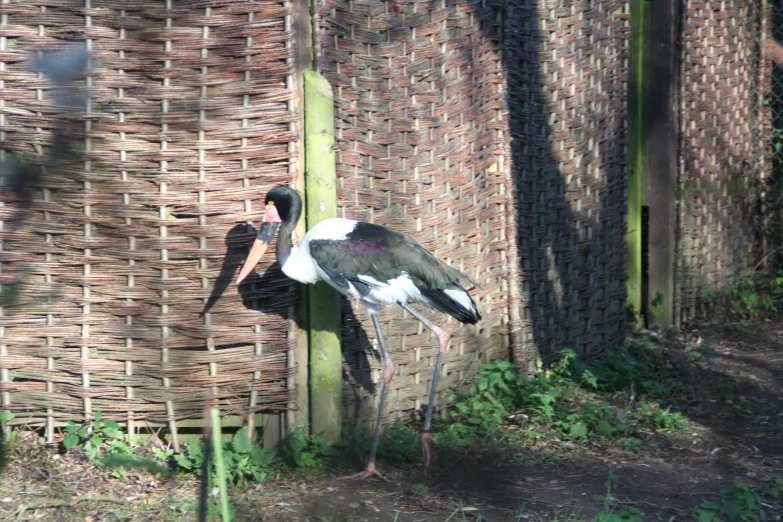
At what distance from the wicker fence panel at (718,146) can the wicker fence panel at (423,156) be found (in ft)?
7.90

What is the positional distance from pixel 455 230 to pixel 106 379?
6.32 ft

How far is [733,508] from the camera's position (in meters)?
3.59

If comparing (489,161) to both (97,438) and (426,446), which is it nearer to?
(426,446)

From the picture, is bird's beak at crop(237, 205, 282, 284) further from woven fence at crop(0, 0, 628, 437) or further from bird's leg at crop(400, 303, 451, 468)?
bird's leg at crop(400, 303, 451, 468)

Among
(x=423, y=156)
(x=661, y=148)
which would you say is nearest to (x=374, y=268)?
(x=423, y=156)

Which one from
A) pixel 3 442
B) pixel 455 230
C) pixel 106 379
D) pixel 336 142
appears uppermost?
pixel 336 142

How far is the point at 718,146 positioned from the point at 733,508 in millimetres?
4437

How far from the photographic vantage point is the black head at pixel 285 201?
151 inches

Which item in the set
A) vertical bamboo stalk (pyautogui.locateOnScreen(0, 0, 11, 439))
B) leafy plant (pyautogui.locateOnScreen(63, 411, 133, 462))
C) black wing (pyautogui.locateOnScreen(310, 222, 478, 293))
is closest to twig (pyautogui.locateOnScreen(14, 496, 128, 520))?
leafy plant (pyautogui.locateOnScreen(63, 411, 133, 462))

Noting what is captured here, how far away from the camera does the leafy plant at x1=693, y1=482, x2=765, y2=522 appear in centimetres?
358

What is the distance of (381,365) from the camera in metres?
4.59

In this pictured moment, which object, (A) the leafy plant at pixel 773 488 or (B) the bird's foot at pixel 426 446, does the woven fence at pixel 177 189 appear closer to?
(B) the bird's foot at pixel 426 446

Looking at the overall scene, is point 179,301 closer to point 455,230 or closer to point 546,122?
point 455,230

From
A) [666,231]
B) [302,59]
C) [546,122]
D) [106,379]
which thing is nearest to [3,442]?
[106,379]
